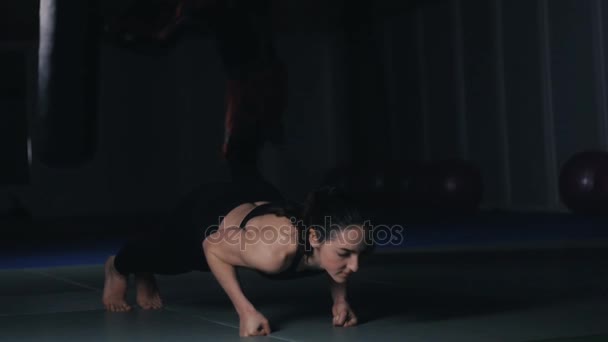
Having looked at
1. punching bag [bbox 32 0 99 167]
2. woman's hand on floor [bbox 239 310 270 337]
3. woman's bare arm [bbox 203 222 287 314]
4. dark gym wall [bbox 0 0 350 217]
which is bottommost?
woman's hand on floor [bbox 239 310 270 337]

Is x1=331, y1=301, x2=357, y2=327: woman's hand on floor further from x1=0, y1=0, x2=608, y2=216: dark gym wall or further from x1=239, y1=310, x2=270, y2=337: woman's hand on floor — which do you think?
x1=0, y1=0, x2=608, y2=216: dark gym wall

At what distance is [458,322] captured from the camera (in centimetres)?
379

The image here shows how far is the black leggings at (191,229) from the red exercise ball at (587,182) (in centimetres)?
565

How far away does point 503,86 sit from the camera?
1163cm

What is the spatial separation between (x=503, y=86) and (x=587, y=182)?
276cm

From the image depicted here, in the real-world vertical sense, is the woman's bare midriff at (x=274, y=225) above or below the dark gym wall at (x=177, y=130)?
below

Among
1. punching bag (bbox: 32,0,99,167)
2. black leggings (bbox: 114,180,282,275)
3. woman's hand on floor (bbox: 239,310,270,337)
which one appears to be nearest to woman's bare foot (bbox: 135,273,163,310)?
black leggings (bbox: 114,180,282,275)

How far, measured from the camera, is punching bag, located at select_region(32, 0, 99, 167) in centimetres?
233

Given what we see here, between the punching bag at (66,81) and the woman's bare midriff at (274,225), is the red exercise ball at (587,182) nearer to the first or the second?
the woman's bare midriff at (274,225)

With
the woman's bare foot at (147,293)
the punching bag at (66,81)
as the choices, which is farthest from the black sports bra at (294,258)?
the punching bag at (66,81)

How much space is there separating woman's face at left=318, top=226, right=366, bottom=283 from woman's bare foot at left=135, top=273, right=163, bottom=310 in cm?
130

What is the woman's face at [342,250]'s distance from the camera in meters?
3.26

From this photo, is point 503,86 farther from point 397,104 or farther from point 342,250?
point 342,250
